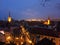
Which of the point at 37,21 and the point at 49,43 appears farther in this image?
the point at 37,21

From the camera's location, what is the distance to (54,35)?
10.2m

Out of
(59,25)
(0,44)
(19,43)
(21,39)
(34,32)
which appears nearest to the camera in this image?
(0,44)

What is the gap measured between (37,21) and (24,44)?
456 inches

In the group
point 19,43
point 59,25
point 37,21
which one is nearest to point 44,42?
point 19,43

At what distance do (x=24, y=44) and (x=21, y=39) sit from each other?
1.25 metres

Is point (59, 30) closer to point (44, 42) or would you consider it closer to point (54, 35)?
point (54, 35)

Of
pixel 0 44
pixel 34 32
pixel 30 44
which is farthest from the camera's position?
pixel 34 32

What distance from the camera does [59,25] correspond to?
1095 cm

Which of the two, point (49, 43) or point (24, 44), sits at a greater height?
point (49, 43)

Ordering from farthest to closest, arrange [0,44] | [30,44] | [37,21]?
[37,21], [30,44], [0,44]

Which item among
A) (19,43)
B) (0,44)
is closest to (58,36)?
(19,43)

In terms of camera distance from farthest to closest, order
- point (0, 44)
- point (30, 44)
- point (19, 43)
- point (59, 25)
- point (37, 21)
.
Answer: point (37, 21), point (59, 25), point (19, 43), point (30, 44), point (0, 44)

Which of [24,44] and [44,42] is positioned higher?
[44,42]

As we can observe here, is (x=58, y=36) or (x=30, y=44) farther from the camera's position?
(x=58, y=36)
